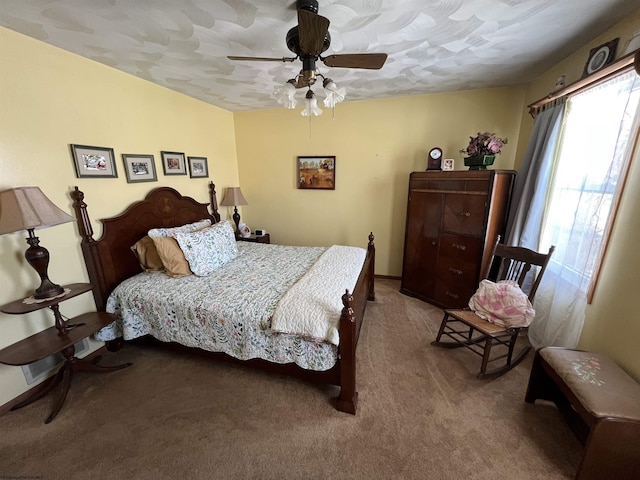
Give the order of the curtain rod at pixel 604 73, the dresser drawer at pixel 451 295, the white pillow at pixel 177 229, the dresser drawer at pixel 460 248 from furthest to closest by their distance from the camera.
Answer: the dresser drawer at pixel 451 295, the dresser drawer at pixel 460 248, the white pillow at pixel 177 229, the curtain rod at pixel 604 73

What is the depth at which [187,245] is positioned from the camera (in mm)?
2277

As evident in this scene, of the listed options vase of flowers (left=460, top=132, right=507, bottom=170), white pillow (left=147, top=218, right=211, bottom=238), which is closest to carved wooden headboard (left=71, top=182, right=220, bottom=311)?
white pillow (left=147, top=218, right=211, bottom=238)

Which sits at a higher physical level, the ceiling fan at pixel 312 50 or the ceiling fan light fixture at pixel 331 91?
the ceiling fan at pixel 312 50

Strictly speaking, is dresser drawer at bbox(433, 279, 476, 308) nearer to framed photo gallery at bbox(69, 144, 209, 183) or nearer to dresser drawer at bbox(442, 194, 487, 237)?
dresser drawer at bbox(442, 194, 487, 237)

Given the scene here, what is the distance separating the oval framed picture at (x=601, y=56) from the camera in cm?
162

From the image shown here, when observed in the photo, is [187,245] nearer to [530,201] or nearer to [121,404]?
[121,404]

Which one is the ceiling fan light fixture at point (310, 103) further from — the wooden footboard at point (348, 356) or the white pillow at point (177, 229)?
the white pillow at point (177, 229)

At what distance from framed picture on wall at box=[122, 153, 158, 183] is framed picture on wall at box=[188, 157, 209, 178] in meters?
0.50

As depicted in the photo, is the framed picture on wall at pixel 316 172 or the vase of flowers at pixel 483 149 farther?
the framed picture on wall at pixel 316 172

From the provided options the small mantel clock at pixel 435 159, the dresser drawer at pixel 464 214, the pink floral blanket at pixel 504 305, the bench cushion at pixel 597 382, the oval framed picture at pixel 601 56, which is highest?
the oval framed picture at pixel 601 56

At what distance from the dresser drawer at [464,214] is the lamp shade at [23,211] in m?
3.24

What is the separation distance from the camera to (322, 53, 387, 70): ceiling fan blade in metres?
1.47

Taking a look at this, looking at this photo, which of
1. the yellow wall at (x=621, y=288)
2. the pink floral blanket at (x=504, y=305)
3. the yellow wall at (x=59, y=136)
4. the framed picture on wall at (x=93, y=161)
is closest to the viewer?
the yellow wall at (x=621, y=288)

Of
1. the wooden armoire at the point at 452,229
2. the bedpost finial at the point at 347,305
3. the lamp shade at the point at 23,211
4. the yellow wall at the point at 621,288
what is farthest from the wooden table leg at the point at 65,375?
the yellow wall at the point at 621,288
